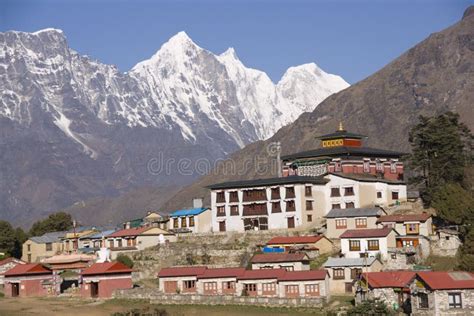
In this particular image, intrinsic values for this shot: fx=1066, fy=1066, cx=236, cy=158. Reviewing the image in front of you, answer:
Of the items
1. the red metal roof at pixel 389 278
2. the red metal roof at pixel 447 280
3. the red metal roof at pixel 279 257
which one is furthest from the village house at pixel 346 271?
the red metal roof at pixel 447 280

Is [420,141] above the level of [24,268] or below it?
above

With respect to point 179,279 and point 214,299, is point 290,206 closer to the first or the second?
point 179,279

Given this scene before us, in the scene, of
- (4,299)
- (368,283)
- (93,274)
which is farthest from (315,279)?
(4,299)

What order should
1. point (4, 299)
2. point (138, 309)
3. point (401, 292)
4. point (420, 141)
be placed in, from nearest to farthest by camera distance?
point (401, 292) → point (138, 309) → point (4, 299) → point (420, 141)

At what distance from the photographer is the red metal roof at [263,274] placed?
93062mm

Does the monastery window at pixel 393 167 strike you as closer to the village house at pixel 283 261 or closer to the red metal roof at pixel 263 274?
the village house at pixel 283 261

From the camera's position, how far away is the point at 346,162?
125m

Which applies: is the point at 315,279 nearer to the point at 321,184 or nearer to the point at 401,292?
the point at 401,292

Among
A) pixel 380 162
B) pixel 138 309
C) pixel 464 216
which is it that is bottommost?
pixel 138 309

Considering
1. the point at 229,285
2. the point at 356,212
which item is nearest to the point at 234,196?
the point at 356,212

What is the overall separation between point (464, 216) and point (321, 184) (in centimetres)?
2202

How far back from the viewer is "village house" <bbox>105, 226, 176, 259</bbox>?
11906cm

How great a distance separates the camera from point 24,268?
108 meters

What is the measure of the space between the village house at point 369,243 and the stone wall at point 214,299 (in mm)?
11321
